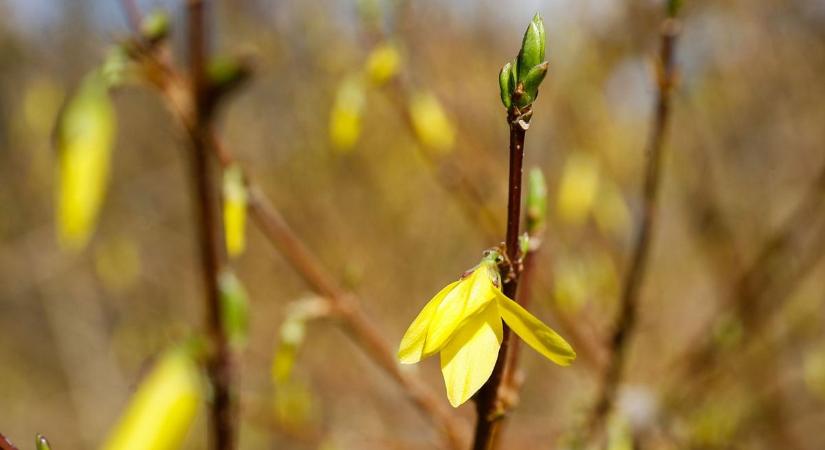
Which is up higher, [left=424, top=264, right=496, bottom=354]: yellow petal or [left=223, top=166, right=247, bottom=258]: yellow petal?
[left=223, top=166, right=247, bottom=258]: yellow petal

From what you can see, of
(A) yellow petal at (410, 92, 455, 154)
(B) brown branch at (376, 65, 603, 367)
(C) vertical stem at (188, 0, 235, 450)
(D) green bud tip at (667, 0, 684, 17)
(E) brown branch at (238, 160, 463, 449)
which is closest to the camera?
(C) vertical stem at (188, 0, 235, 450)

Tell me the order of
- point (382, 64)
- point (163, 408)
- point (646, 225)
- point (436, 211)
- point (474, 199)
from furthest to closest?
point (436, 211)
point (474, 199)
point (382, 64)
point (646, 225)
point (163, 408)

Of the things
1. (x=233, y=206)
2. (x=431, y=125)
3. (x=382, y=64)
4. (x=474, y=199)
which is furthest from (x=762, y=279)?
(x=233, y=206)

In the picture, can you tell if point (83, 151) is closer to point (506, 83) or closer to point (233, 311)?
point (233, 311)

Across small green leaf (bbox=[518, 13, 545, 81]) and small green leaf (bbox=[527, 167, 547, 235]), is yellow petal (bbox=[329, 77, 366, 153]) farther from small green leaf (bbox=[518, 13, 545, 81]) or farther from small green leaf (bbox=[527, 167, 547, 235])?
small green leaf (bbox=[518, 13, 545, 81])

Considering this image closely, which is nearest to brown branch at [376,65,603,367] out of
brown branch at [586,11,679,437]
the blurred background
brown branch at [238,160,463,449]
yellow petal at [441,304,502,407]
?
the blurred background

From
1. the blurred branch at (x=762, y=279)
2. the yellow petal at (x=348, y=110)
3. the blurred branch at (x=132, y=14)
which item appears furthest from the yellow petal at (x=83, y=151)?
the blurred branch at (x=762, y=279)
